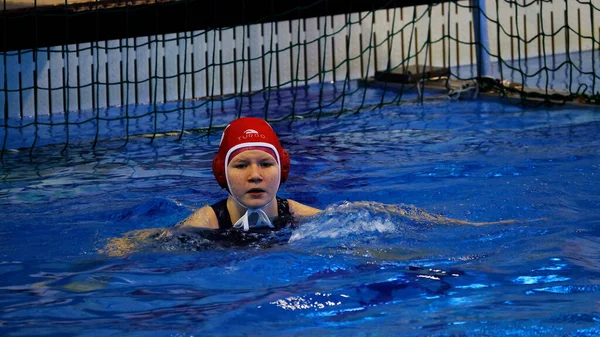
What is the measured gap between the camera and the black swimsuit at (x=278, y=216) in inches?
178

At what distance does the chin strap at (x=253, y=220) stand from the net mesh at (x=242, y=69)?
10.6 feet

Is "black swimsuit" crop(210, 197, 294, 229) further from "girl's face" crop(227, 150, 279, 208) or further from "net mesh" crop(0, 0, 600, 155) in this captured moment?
"net mesh" crop(0, 0, 600, 155)

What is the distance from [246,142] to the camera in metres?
4.32

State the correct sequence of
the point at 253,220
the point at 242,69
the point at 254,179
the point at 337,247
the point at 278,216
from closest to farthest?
the point at 337,247 → the point at 254,179 → the point at 253,220 → the point at 278,216 → the point at 242,69

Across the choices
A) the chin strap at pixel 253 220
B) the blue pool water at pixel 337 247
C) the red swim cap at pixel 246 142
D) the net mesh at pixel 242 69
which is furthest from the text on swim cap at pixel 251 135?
the net mesh at pixel 242 69

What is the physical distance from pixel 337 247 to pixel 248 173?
52cm

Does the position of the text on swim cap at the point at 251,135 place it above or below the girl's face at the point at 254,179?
above

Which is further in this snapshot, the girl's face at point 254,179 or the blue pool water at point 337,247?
the girl's face at point 254,179

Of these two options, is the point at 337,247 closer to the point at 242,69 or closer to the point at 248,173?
the point at 248,173

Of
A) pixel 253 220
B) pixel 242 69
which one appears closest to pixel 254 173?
pixel 253 220

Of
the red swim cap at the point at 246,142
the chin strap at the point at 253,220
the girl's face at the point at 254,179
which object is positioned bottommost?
the chin strap at the point at 253,220

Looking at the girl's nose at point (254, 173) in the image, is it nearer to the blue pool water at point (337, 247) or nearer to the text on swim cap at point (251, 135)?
the text on swim cap at point (251, 135)

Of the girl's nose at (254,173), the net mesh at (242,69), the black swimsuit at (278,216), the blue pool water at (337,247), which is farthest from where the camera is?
the net mesh at (242,69)

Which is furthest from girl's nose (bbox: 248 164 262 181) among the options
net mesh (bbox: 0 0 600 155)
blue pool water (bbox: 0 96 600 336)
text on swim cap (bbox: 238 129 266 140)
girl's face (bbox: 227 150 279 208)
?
net mesh (bbox: 0 0 600 155)
